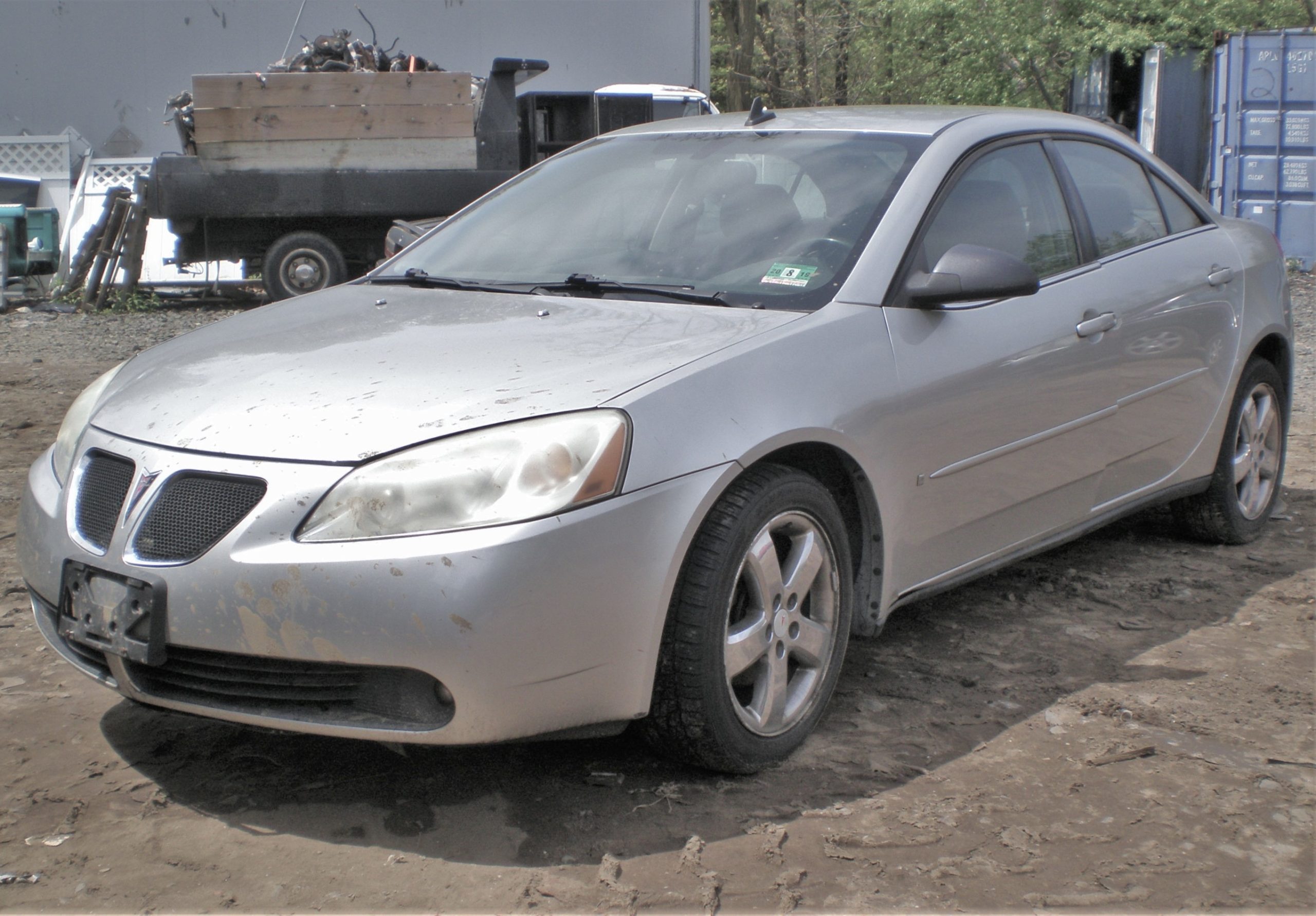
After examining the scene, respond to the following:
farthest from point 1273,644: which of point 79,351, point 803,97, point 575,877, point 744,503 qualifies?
point 803,97

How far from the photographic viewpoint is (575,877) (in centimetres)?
254

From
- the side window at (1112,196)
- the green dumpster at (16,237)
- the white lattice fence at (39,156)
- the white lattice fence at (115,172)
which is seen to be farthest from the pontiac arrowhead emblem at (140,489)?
the white lattice fence at (39,156)

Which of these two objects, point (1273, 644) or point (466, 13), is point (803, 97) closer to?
point (466, 13)

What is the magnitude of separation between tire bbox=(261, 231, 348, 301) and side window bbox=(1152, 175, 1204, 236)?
8928mm

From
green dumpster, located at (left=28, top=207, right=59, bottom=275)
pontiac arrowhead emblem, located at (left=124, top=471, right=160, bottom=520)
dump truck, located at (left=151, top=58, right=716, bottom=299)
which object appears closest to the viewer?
pontiac arrowhead emblem, located at (left=124, top=471, right=160, bottom=520)

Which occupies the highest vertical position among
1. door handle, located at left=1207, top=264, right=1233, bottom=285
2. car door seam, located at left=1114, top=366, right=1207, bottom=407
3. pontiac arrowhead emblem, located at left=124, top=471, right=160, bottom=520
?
door handle, located at left=1207, top=264, right=1233, bottom=285

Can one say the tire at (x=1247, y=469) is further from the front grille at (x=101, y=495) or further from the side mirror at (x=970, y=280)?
the front grille at (x=101, y=495)

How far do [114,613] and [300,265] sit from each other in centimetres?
1014

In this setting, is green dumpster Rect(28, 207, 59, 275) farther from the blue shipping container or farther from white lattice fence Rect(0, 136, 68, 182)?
the blue shipping container

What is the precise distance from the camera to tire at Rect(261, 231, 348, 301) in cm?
1221

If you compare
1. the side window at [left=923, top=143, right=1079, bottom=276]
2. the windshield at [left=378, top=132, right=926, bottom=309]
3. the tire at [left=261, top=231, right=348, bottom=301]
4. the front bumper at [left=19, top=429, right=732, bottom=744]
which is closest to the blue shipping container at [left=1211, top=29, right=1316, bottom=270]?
the tire at [left=261, top=231, right=348, bottom=301]

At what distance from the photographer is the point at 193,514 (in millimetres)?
2586

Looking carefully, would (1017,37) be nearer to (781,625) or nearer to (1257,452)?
(1257,452)

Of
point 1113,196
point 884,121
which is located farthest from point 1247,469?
point 884,121
